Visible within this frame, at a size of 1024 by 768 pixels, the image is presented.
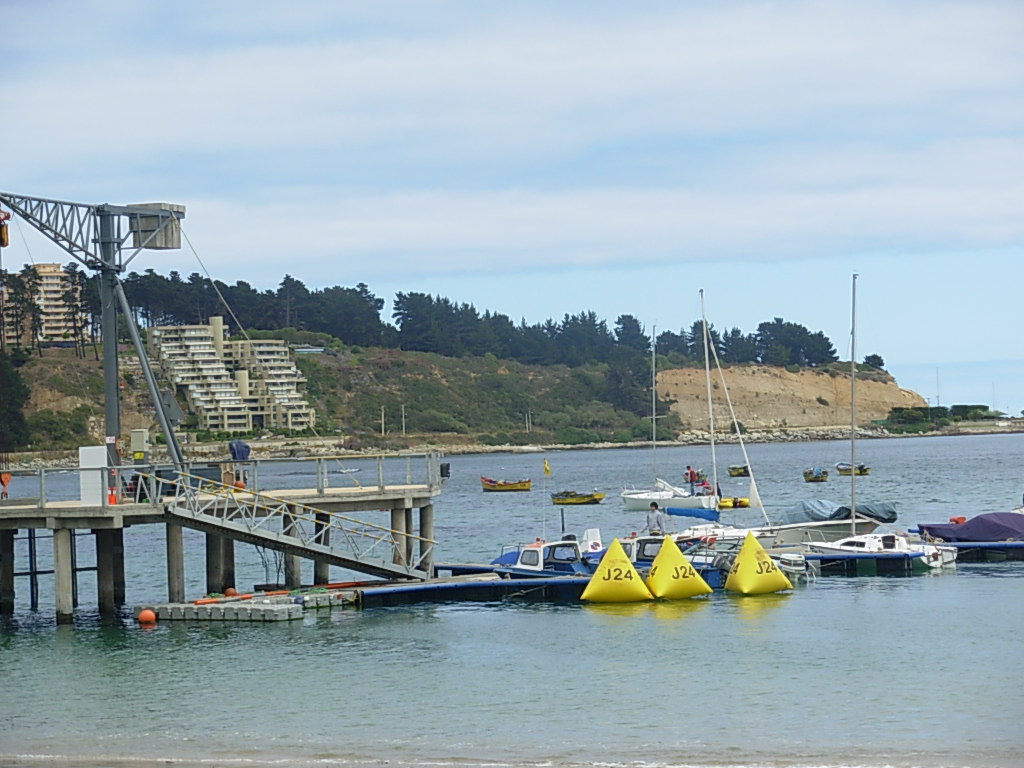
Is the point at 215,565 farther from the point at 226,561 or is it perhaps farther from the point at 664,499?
the point at 664,499

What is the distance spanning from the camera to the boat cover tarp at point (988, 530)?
176 feet

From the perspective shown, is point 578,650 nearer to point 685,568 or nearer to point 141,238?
point 685,568

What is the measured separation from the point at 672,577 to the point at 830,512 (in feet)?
66.7

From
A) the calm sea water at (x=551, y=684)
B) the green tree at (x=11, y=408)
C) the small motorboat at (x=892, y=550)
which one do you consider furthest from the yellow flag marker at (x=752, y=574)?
the green tree at (x=11, y=408)

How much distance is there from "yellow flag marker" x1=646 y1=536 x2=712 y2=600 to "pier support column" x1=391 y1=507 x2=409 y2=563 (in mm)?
6527

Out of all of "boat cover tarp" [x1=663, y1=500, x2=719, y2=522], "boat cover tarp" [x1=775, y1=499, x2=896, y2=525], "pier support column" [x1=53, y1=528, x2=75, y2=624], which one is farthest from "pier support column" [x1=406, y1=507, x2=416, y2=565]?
"boat cover tarp" [x1=663, y1=500, x2=719, y2=522]

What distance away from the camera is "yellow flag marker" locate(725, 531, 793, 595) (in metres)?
42.7

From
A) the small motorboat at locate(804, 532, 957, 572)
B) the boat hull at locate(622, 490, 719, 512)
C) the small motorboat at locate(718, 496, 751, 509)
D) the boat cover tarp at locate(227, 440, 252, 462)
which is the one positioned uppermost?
the boat cover tarp at locate(227, 440, 252, 462)

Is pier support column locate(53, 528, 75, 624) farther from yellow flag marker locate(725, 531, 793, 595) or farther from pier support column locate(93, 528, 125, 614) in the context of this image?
yellow flag marker locate(725, 531, 793, 595)

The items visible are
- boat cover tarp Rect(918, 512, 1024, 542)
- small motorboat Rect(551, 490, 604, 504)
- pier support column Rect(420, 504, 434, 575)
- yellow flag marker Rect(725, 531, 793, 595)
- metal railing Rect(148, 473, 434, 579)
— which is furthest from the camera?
small motorboat Rect(551, 490, 604, 504)

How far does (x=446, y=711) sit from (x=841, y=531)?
32350 millimetres

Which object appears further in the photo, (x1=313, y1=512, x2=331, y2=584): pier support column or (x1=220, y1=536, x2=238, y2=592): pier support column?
(x1=220, y1=536, x2=238, y2=592): pier support column

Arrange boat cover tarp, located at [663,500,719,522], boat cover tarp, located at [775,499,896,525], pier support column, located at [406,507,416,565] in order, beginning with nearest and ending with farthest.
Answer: pier support column, located at [406,507,416,565]
boat cover tarp, located at [775,499,896,525]
boat cover tarp, located at [663,500,719,522]

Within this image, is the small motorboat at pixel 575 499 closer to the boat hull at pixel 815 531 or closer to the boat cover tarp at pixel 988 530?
the boat hull at pixel 815 531
